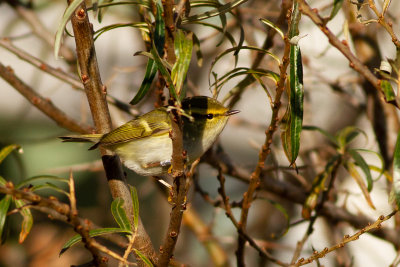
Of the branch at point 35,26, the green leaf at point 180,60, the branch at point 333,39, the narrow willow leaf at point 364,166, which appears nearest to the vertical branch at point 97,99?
the green leaf at point 180,60

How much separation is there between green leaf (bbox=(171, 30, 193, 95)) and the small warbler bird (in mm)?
553

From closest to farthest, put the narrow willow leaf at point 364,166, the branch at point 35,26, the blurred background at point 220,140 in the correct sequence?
1. the narrow willow leaf at point 364,166
2. the branch at point 35,26
3. the blurred background at point 220,140

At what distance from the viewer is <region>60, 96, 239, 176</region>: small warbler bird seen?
6.22 feet

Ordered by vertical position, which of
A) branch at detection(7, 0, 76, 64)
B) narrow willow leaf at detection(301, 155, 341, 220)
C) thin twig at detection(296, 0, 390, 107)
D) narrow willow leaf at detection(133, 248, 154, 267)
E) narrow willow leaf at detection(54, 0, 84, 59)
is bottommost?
narrow willow leaf at detection(133, 248, 154, 267)

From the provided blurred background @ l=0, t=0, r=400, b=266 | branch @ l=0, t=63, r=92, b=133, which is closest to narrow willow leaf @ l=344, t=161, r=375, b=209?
blurred background @ l=0, t=0, r=400, b=266

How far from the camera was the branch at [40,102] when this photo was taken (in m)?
1.98

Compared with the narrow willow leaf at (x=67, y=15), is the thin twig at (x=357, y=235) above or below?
below

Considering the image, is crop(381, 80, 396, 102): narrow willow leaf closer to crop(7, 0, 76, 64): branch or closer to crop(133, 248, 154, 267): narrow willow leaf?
crop(133, 248, 154, 267): narrow willow leaf

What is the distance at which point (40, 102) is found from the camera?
81.0 inches

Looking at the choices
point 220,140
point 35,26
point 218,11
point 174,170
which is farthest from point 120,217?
point 220,140

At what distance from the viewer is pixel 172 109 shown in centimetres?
109

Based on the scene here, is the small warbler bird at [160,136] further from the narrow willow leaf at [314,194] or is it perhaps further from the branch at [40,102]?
the narrow willow leaf at [314,194]

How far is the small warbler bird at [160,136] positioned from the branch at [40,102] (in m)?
0.21

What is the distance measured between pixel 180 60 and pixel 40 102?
105 centimetres
